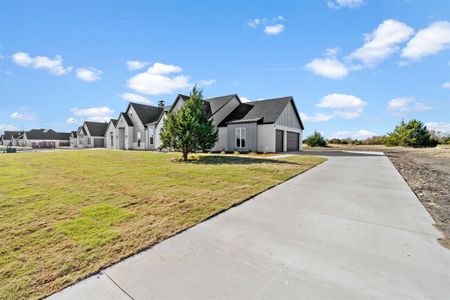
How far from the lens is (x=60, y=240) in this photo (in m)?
3.41

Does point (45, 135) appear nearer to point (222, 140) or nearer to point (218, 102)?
point (218, 102)

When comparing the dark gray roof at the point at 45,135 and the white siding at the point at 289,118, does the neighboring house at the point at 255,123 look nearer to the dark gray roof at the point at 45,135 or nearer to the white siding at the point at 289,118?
A: the white siding at the point at 289,118

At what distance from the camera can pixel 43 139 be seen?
2591 inches

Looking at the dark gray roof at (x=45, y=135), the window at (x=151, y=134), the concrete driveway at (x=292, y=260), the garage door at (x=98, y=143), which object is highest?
the dark gray roof at (x=45, y=135)

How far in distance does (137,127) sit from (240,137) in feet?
57.4

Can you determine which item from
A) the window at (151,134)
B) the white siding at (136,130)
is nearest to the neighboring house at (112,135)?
the white siding at (136,130)

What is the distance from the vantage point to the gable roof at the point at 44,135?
65.8 metres

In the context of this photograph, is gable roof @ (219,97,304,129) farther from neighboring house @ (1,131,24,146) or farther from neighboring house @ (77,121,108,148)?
neighboring house @ (1,131,24,146)

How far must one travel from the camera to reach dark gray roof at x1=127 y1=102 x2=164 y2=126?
101ft

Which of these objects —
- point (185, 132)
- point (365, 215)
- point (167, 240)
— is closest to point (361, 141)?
point (185, 132)

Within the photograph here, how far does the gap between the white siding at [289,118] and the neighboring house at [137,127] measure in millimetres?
16389

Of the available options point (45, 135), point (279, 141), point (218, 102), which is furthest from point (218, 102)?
point (45, 135)

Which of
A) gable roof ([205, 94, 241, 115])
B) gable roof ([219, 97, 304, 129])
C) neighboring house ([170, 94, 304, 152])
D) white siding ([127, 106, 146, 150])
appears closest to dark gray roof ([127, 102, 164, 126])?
white siding ([127, 106, 146, 150])

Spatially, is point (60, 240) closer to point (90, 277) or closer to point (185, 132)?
point (90, 277)
